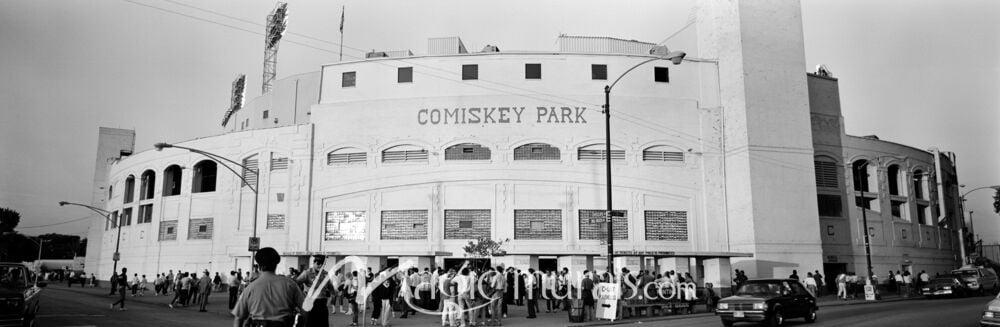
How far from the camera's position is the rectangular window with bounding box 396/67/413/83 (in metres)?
44.6

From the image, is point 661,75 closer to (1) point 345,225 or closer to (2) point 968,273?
(2) point 968,273

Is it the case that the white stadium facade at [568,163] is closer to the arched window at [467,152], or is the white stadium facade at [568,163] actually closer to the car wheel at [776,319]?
the arched window at [467,152]

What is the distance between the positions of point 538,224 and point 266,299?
113ft

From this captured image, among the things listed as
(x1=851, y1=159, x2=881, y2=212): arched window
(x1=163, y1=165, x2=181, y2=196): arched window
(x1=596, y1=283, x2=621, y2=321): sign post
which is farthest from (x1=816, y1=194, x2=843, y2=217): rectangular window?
(x1=163, y1=165, x2=181, y2=196): arched window

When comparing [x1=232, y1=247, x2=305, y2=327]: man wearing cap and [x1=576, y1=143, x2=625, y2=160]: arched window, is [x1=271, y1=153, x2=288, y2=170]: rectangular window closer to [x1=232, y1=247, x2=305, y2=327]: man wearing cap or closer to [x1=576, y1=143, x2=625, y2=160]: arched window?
[x1=576, y1=143, x2=625, y2=160]: arched window

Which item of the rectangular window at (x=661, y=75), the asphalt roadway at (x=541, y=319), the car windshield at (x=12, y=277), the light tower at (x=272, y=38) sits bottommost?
the asphalt roadway at (x=541, y=319)

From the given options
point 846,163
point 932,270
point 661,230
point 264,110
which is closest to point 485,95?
point 661,230

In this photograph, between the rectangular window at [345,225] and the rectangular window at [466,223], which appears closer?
the rectangular window at [466,223]

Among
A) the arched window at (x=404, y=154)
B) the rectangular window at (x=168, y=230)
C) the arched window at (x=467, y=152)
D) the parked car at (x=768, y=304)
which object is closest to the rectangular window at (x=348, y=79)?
the arched window at (x=404, y=154)

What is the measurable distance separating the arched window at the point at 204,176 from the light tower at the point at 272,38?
1075 centimetres

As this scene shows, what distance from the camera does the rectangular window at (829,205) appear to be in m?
46.3

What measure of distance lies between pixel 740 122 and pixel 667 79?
540 cm

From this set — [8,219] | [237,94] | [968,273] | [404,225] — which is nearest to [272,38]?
[237,94]

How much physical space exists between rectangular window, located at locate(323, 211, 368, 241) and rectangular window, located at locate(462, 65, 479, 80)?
11022mm
